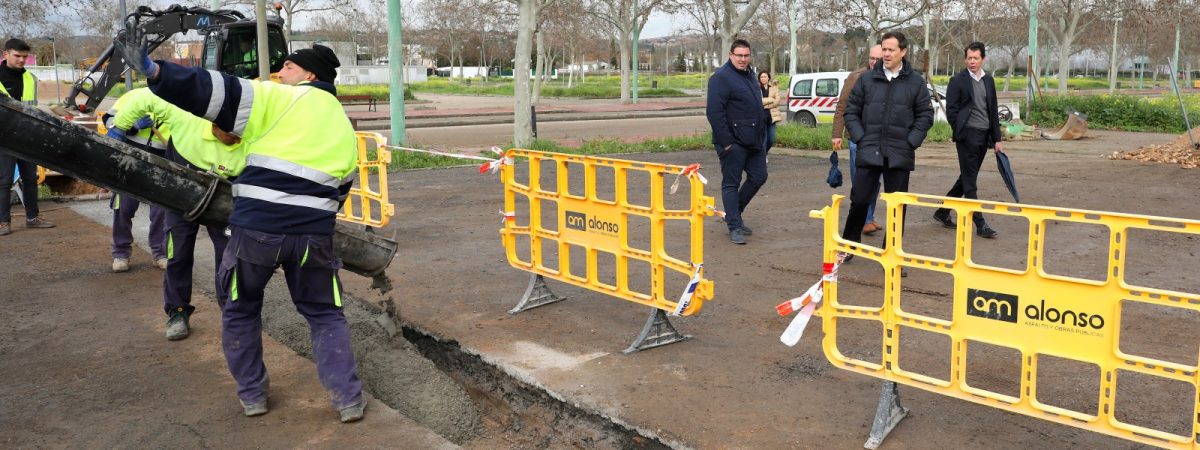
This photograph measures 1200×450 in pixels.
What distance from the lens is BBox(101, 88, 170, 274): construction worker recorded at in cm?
664

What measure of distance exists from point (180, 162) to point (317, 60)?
6.87 feet

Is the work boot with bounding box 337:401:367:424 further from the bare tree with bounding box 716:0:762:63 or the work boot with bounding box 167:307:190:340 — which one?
the bare tree with bounding box 716:0:762:63

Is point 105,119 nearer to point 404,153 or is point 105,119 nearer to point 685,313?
point 685,313

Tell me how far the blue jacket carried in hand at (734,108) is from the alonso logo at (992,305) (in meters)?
4.51

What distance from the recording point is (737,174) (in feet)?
28.1

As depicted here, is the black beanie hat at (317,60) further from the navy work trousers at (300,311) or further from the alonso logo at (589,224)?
the alonso logo at (589,224)

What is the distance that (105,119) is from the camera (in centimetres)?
721

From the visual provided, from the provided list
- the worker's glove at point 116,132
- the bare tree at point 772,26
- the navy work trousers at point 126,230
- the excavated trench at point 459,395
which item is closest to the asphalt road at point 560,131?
the navy work trousers at point 126,230

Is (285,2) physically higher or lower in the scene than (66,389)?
higher

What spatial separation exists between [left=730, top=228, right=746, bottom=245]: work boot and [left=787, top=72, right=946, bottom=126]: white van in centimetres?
1511

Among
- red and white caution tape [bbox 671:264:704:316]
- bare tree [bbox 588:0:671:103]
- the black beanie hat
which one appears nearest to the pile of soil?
red and white caution tape [bbox 671:264:704:316]

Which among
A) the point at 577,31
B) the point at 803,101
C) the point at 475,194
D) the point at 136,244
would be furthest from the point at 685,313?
the point at 577,31

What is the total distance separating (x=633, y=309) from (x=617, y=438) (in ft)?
6.88

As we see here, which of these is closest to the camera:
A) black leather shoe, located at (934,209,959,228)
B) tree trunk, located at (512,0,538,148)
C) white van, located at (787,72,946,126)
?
black leather shoe, located at (934,209,959,228)
